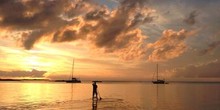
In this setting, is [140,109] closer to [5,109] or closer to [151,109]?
[151,109]

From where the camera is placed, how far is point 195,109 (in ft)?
162

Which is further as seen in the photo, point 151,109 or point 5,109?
point 151,109

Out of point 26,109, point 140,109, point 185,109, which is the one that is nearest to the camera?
point 26,109

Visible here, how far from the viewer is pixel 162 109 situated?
153 ft

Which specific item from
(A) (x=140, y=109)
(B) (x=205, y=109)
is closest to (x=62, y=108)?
(A) (x=140, y=109)

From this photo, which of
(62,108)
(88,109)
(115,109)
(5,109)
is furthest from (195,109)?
(5,109)

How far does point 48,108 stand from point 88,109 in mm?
5671

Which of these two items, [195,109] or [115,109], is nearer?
[115,109]

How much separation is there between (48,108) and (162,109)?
1666 cm

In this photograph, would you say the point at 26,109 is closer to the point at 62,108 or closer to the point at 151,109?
the point at 62,108

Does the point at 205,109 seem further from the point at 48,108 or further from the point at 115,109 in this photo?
the point at 48,108

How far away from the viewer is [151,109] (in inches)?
1817

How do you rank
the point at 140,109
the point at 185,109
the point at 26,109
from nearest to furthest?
the point at 26,109 < the point at 140,109 < the point at 185,109

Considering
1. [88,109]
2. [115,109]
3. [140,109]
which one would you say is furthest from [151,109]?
[88,109]
